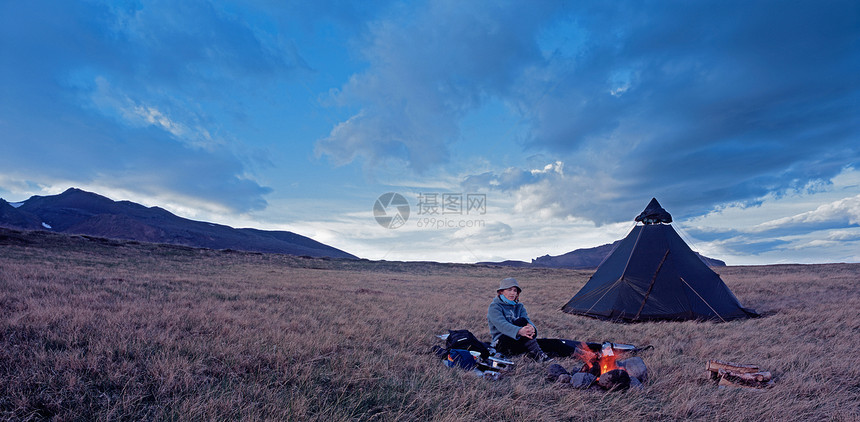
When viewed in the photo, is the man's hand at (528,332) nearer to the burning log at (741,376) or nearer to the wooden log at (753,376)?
the burning log at (741,376)

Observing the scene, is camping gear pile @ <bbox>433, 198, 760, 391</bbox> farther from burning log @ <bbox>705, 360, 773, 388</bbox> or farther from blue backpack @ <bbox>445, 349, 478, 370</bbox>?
blue backpack @ <bbox>445, 349, 478, 370</bbox>

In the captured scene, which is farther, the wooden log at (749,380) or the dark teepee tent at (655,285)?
the dark teepee tent at (655,285)

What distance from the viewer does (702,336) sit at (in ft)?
26.7

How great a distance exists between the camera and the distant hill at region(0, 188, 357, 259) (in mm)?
113688

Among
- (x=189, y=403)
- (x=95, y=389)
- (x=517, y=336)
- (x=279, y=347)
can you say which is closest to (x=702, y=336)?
(x=517, y=336)

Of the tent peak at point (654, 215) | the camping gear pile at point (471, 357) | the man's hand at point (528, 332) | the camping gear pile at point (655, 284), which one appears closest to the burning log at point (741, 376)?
the man's hand at point (528, 332)

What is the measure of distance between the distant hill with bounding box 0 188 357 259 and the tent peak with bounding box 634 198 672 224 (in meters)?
113

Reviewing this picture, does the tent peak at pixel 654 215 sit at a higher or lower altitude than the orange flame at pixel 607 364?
higher

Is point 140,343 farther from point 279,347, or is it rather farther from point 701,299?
point 701,299

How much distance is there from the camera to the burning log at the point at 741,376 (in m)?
4.73

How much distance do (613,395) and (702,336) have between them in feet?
17.8

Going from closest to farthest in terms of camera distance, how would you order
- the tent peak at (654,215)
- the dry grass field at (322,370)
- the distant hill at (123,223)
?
the dry grass field at (322,370) < the tent peak at (654,215) < the distant hill at (123,223)

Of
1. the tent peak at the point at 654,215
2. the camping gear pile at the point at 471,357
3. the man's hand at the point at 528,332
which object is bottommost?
the camping gear pile at the point at 471,357

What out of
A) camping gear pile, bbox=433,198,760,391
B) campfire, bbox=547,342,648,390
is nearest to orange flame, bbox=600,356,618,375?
campfire, bbox=547,342,648,390
